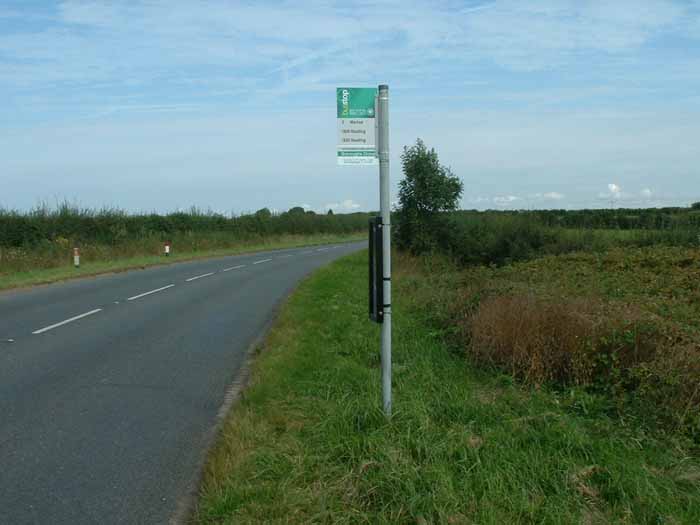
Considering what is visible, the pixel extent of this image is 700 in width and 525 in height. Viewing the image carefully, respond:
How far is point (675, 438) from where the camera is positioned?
222 inches

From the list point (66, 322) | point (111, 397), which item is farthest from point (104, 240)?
point (111, 397)

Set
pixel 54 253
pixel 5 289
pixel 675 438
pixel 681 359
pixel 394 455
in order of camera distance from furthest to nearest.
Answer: pixel 54 253 → pixel 5 289 → pixel 681 359 → pixel 675 438 → pixel 394 455

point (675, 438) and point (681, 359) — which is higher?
point (681, 359)

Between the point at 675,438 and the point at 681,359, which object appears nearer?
the point at 675,438

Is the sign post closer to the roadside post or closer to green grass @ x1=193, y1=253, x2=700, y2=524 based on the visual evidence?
the roadside post

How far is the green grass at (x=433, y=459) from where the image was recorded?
4.38m

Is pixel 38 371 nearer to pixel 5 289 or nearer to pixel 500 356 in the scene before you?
pixel 500 356

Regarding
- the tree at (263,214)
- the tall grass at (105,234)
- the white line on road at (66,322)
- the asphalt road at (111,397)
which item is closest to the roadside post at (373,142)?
the asphalt road at (111,397)

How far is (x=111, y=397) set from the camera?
7.58 m

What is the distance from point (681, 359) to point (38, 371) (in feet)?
24.5

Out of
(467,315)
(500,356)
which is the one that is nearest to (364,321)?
(467,315)

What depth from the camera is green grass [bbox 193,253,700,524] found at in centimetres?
438

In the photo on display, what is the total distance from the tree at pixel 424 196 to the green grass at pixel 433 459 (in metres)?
17.2

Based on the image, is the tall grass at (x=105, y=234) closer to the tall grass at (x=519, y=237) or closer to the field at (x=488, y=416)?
the tall grass at (x=519, y=237)
